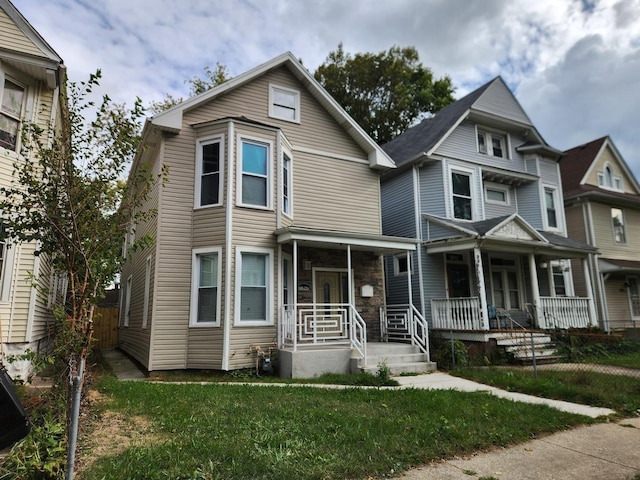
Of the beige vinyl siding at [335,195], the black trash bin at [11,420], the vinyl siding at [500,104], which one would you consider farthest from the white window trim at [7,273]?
the vinyl siding at [500,104]

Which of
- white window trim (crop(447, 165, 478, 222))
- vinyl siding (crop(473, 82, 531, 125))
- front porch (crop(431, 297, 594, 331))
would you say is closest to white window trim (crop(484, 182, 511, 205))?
white window trim (crop(447, 165, 478, 222))

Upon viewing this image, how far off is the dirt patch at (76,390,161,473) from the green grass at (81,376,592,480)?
62mm

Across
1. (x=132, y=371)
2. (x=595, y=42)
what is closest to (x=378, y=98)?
(x=595, y=42)

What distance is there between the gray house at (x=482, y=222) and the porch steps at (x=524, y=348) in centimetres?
57

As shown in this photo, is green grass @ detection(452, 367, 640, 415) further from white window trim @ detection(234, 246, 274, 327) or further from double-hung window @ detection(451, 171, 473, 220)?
double-hung window @ detection(451, 171, 473, 220)

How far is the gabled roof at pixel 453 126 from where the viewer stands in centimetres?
1492

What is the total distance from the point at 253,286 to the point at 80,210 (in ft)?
21.0

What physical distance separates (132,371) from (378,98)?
74.9ft

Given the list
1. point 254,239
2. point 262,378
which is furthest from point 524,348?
point 254,239

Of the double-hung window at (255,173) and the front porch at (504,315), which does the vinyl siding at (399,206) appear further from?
the double-hung window at (255,173)

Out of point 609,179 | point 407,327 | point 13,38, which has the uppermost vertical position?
point 609,179

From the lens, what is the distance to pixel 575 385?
25.1 feet

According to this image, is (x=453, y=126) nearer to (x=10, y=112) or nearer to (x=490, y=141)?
(x=490, y=141)

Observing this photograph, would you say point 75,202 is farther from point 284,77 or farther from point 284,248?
point 284,77
